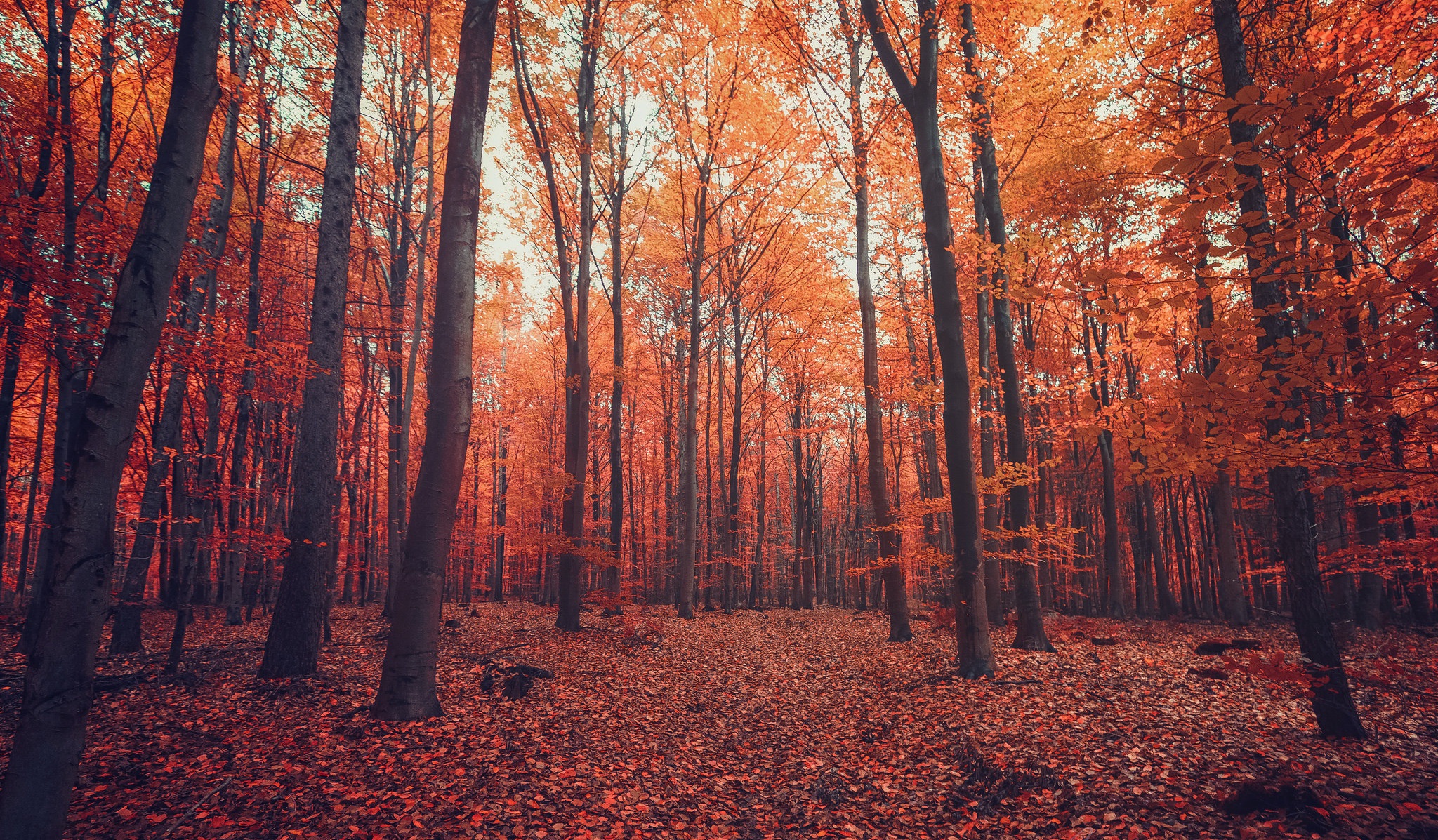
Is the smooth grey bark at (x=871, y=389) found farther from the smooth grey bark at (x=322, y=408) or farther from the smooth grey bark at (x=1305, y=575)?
the smooth grey bark at (x=322, y=408)

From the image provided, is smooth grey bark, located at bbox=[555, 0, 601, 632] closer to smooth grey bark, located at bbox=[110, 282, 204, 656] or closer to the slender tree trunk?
smooth grey bark, located at bbox=[110, 282, 204, 656]

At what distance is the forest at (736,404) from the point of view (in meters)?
3.07

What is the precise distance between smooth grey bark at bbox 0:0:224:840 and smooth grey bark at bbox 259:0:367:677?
13.1ft

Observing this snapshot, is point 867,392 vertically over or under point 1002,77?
under

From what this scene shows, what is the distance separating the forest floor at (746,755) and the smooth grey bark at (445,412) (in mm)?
502

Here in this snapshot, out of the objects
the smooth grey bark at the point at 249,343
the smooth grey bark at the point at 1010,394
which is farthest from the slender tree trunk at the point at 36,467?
the smooth grey bark at the point at 1010,394

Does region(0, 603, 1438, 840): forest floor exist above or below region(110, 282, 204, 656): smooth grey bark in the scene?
below

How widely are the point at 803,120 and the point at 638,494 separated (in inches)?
810

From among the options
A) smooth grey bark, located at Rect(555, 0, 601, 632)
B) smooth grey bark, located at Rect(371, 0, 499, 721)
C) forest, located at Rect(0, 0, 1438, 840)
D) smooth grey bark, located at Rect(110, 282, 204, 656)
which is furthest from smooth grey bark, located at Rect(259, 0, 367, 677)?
smooth grey bark, located at Rect(555, 0, 601, 632)

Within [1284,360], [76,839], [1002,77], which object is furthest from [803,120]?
[76,839]

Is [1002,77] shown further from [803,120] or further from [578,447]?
[578,447]

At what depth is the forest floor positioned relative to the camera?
3551mm

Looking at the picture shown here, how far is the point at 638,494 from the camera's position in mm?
29391

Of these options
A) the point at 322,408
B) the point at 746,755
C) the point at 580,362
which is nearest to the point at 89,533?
the point at 322,408
